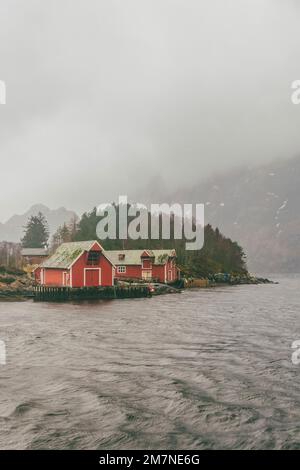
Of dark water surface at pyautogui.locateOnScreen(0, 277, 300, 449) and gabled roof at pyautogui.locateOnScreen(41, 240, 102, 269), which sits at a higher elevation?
gabled roof at pyautogui.locateOnScreen(41, 240, 102, 269)

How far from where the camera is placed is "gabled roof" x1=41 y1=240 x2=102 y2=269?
66.8m

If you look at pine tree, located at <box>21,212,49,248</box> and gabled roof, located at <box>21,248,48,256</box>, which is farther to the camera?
pine tree, located at <box>21,212,49,248</box>

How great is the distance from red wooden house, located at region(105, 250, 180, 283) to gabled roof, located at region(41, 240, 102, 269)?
19146 mm

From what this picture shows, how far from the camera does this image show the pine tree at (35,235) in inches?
5293

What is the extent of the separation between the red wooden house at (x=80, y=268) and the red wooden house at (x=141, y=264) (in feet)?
63.8

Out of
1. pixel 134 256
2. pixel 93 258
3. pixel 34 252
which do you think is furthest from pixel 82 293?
pixel 34 252

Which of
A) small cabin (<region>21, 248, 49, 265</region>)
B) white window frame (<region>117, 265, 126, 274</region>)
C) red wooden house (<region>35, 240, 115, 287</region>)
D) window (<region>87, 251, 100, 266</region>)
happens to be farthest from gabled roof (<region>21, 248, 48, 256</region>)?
window (<region>87, 251, 100, 266</region>)

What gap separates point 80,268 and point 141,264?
24530mm

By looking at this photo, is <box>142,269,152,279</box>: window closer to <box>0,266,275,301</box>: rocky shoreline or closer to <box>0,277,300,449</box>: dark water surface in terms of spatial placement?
<box>0,266,275,301</box>: rocky shoreline

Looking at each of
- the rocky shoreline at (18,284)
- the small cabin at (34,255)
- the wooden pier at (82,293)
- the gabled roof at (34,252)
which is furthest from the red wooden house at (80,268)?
the gabled roof at (34,252)

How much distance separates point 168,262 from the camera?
3780 inches

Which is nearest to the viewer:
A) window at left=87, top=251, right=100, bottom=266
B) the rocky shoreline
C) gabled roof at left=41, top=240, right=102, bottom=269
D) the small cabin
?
the rocky shoreline

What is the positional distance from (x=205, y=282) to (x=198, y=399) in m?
91.0

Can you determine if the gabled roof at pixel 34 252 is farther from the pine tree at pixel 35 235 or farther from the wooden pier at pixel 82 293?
the wooden pier at pixel 82 293
